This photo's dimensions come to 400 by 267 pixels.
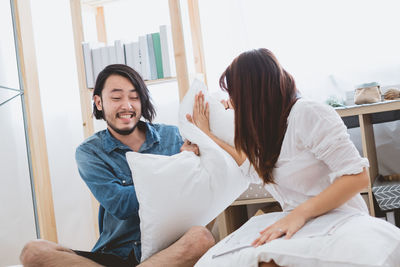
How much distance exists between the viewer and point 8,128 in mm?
1983

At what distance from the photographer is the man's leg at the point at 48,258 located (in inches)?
54.0

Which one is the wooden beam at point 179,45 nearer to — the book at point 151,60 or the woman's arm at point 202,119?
the book at point 151,60

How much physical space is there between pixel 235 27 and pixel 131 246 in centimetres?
135

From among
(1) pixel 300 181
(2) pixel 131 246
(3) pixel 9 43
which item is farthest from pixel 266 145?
(3) pixel 9 43

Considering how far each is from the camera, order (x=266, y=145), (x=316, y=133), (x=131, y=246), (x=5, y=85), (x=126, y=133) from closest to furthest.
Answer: (x=316, y=133)
(x=266, y=145)
(x=131, y=246)
(x=126, y=133)
(x=5, y=85)

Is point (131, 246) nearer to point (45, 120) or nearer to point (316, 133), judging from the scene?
point (316, 133)

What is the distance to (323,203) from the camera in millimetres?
1026

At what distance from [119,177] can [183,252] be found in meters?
0.42

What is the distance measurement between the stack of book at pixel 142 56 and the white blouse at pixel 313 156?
3.66ft

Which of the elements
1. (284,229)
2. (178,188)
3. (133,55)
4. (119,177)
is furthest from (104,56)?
(284,229)

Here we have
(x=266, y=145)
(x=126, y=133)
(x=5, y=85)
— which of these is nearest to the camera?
(x=266, y=145)

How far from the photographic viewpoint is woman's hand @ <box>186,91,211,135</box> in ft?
4.82

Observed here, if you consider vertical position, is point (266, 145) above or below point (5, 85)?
below

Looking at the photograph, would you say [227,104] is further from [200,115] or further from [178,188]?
[178,188]
